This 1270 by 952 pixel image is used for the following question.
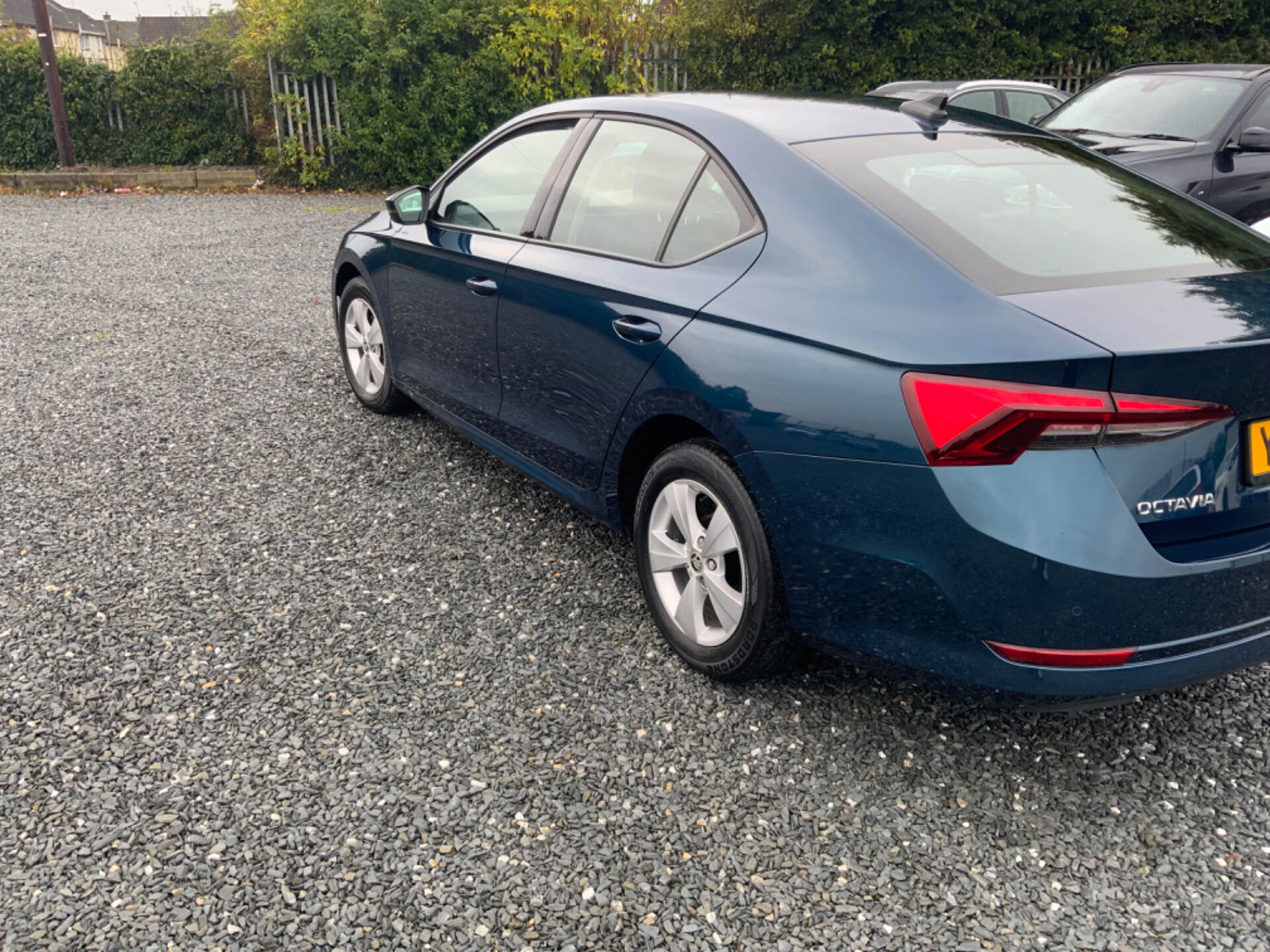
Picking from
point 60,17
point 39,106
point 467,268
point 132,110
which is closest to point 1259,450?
point 467,268

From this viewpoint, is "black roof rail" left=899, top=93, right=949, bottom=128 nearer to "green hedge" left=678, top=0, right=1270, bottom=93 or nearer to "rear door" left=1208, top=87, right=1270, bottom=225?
"rear door" left=1208, top=87, right=1270, bottom=225

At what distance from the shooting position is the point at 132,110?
15203mm

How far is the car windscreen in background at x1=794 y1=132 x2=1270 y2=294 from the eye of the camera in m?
2.59

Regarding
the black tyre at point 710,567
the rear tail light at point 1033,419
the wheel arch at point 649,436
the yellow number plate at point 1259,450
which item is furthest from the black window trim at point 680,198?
the yellow number plate at point 1259,450

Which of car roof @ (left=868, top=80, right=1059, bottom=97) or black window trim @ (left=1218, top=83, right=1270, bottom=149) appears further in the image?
car roof @ (left=868, top=80, right=1059, bottom=97)

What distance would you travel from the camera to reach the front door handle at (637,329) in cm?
305

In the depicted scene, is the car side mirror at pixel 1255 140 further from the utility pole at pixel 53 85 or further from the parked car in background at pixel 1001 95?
the utility pole at pixel 53 85

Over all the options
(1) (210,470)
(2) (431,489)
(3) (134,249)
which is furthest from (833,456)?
(3) (134,249)

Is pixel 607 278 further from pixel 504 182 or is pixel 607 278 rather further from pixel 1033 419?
pixel 1033 419

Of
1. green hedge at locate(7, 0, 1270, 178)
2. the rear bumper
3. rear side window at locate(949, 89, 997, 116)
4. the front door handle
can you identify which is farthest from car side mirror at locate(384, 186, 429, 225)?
green hedge at locate(7, 0, 1270, 178)

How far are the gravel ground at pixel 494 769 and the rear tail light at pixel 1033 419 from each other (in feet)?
3.07

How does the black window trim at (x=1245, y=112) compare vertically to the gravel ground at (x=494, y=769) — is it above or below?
above

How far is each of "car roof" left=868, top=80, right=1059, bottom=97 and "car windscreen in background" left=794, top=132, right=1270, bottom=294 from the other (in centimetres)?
875

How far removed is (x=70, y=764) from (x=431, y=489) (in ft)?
6.66
